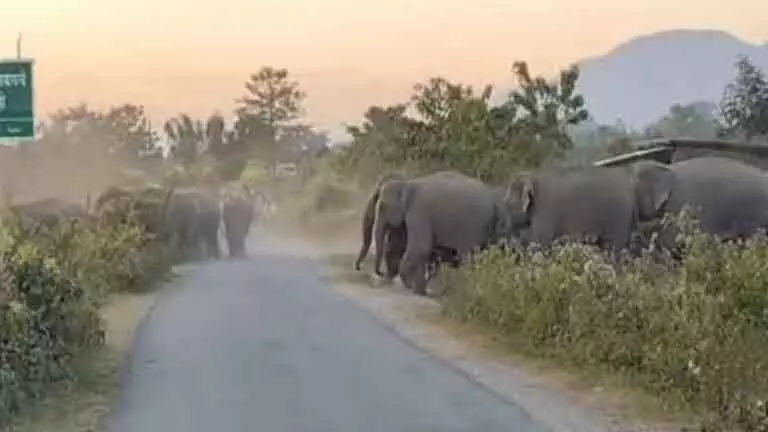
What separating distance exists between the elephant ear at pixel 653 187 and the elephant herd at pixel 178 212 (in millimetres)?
12579

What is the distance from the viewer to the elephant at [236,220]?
160ft

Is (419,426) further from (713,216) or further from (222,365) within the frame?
(713,216)

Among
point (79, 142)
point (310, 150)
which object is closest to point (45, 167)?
point (79, 142)

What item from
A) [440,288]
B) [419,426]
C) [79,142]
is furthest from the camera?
[79,142]

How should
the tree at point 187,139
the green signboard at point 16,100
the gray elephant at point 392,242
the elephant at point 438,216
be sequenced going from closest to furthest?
the green signboard at point 16,100 → the elephant at point 438,216 → the gray elephant at point 392,242 → the tree at point 187,139

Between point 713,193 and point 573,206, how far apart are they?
8.06 ft

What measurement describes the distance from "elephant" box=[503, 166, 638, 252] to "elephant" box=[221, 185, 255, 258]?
21.2m

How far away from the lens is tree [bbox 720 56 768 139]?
144 feet

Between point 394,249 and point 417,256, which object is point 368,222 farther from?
point 417,256

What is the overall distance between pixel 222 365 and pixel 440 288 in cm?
945

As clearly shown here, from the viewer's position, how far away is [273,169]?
94.3 meters

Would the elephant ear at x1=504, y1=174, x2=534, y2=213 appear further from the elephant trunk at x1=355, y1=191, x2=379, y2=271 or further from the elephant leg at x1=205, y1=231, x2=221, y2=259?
the elephant leg at x1=205, y1=231, x2=221, y2=259

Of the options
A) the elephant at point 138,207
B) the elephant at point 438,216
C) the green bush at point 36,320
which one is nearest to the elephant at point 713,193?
the elephant at point 438,216

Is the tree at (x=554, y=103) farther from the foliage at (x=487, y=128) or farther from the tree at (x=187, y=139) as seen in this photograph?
the tree at (x=187, y=139)
